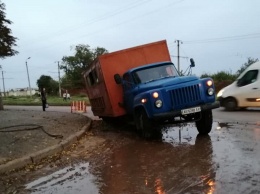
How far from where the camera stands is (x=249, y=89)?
16156mm

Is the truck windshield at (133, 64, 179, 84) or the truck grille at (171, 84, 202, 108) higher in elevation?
the truck windshield at (133, 64, 179, 84)

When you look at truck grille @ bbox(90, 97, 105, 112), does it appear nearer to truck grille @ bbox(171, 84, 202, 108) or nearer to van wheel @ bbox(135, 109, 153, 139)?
van wheel @ bbox(135, 109, 153, 139)

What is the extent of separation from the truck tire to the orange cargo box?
286 centimetres

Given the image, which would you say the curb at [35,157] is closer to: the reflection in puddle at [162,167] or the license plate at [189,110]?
the reflection in puddle at [162,167]

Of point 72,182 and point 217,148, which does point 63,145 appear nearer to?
point 72,182

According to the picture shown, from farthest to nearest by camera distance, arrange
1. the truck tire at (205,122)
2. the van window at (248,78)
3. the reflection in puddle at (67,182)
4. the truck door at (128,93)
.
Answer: the van window at (248,78) → the truck door at (128,93) → the truck tire at (205,122) → the reflection in puddle at (67,182)

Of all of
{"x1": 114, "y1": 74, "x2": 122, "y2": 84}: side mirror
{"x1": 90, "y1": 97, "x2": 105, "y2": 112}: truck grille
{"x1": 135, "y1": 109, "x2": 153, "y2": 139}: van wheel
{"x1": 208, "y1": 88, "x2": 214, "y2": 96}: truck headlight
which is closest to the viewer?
{"x1": 208, "y1": 88, "x2": 214, "y2": 96}: truck headlight

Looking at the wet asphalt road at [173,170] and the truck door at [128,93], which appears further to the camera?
the truck door at [128,93]

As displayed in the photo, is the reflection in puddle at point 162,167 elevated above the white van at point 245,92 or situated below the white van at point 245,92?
below

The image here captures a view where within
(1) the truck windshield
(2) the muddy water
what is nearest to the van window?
(1) the truck windshield

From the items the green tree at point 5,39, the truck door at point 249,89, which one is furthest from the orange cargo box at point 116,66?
the green tree at point 5,39

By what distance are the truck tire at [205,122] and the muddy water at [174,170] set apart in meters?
0.53

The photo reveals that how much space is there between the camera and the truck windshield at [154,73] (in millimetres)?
10625

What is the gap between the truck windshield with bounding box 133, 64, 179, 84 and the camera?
34.9 ft
